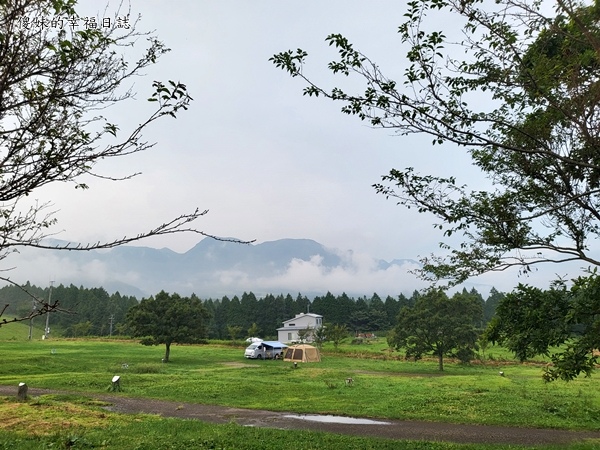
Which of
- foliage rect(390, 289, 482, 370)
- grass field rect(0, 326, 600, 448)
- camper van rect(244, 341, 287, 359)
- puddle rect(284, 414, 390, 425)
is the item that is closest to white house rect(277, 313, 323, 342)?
camper van rect(244, 341, 287, 359)

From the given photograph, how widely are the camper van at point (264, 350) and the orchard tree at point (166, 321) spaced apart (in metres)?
6.28

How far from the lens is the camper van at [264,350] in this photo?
42.7 m

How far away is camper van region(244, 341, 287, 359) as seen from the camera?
4272 centimetres

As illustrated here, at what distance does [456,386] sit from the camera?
74.8 ft

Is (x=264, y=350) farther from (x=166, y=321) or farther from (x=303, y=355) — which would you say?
(x=166, y=321)

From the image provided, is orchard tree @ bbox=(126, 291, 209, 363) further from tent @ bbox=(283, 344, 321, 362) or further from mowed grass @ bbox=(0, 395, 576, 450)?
mowed grass @ bbox=(0, 395, 576, 450)

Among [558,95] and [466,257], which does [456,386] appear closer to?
[466,257]

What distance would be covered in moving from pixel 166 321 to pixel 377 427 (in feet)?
87.4

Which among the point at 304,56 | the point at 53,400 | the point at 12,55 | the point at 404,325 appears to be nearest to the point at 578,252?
the point at 304,56

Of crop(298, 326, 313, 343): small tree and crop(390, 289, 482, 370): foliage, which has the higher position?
crop(390, 289, 482, 370): foliage

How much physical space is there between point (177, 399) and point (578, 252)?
1607 cm

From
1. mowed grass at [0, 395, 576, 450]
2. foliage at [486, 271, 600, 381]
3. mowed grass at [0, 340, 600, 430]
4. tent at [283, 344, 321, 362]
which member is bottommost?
tent at [283, 344, 321, 362]

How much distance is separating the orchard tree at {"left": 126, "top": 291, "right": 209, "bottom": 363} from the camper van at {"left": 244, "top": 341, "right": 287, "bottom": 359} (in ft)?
20.6

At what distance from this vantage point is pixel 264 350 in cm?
4403
